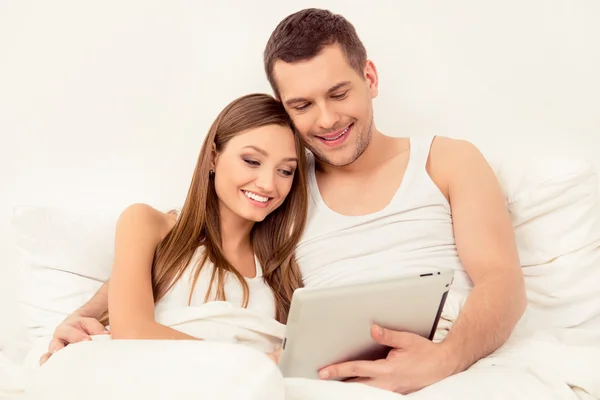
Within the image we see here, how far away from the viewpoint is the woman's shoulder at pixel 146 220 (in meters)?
1.78

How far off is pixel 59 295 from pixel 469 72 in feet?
5.34

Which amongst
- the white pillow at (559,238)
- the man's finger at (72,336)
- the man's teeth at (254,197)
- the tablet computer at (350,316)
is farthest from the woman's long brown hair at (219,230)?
the white pillow at (559,238)

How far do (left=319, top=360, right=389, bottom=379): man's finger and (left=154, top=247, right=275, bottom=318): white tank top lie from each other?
45 centimetres

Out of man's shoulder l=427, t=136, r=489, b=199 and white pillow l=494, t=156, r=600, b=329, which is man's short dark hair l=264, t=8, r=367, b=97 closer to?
man's shoulder l=427, t=136, r=489, b=199

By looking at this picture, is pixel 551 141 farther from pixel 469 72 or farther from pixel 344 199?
pixel 344 199

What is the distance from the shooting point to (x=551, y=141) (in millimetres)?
2418

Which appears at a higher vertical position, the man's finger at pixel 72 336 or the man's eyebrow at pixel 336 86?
the man's eyebrow at pixel 336 86

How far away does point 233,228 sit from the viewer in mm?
1996

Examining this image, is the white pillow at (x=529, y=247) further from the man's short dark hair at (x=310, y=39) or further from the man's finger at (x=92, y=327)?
the man's short dark hair at (x=310, y=39)

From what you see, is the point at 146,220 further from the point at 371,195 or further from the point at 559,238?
the point at 559,238

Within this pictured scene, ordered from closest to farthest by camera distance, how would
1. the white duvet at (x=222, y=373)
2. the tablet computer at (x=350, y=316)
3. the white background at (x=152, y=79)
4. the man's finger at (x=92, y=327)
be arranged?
the white duvet at (x=222, y=373) → the tablet computer at (x=350, y=316) → the man's finger at (x=92, y=327) → the white background at (x=152, y=79)

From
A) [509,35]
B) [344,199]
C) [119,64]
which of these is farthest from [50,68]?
[509,35]

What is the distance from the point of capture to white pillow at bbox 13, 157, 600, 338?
1912mm

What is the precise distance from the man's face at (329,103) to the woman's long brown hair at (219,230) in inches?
2.4
